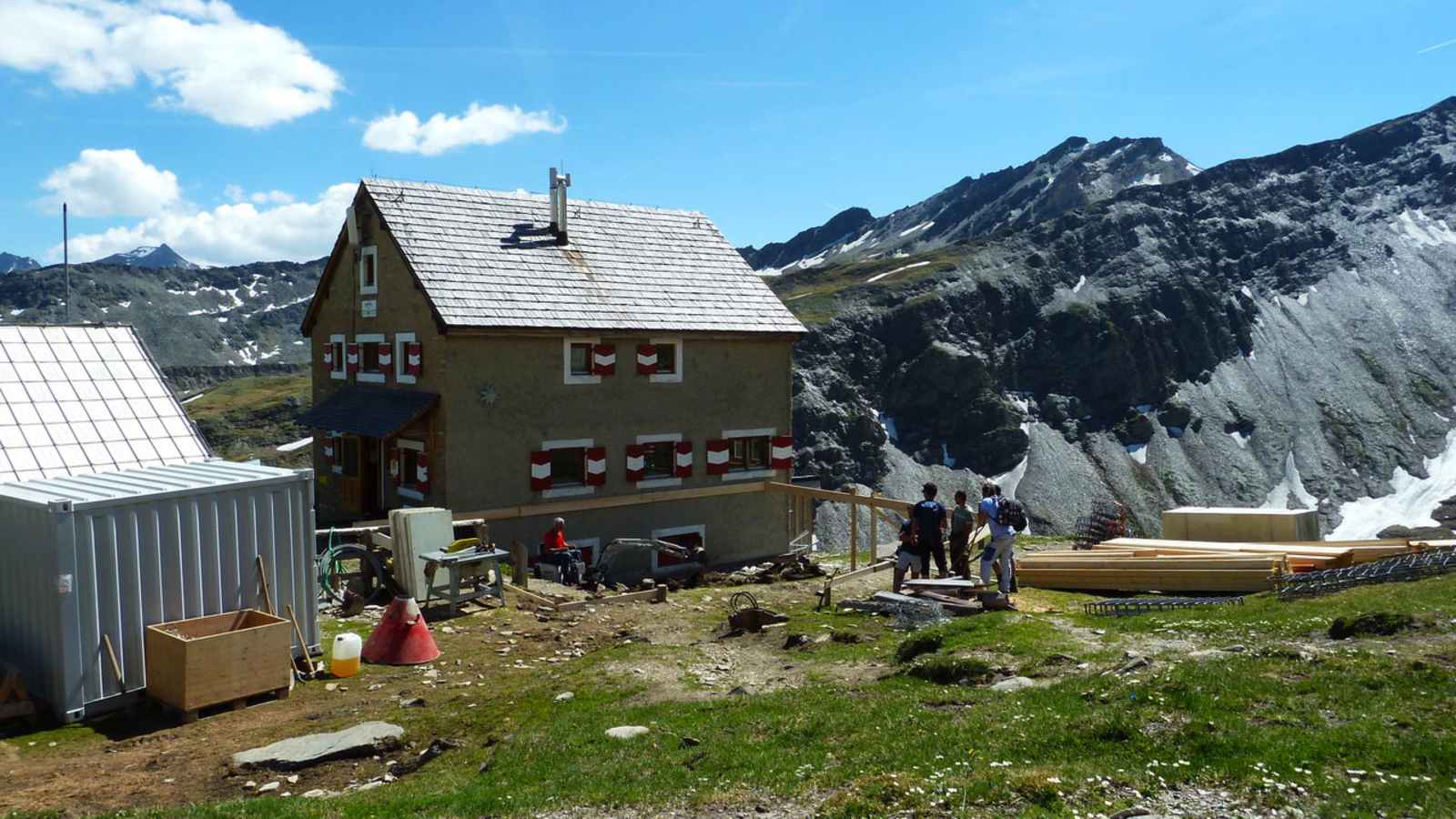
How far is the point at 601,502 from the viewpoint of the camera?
2764 cm

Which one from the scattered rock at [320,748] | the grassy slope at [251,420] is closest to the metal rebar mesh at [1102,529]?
the scattered rock at [320,748]

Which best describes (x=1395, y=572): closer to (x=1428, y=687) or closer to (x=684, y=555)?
(x=1428, y=687)

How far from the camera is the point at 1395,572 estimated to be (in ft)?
62.0

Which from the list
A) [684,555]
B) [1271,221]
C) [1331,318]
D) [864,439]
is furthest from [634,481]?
[1271,221]

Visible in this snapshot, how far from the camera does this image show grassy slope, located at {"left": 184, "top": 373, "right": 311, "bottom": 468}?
103688mm

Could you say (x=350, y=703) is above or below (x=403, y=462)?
below

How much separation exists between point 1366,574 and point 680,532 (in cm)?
1650

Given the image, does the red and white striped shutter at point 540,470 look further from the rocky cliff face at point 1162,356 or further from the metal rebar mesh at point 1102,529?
the rocky cliff face at point 1162,356

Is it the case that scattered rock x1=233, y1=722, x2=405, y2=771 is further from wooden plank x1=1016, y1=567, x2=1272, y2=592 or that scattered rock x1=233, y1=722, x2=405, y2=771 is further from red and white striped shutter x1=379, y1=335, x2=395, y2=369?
red and white striped shutter x1=379, y1=335, x2=395, y2=369

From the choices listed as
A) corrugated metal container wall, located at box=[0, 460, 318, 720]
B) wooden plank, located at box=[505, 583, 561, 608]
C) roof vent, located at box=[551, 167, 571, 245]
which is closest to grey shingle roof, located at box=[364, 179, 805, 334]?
roof vent, located at box=[551, 167, 571, 245]

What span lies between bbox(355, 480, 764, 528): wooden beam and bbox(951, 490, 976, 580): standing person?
35.2 ft

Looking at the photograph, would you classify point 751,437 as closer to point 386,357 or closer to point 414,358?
point 414,358

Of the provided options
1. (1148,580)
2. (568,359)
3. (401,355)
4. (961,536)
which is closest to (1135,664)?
(961,536)

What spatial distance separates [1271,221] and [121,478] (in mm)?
143140
